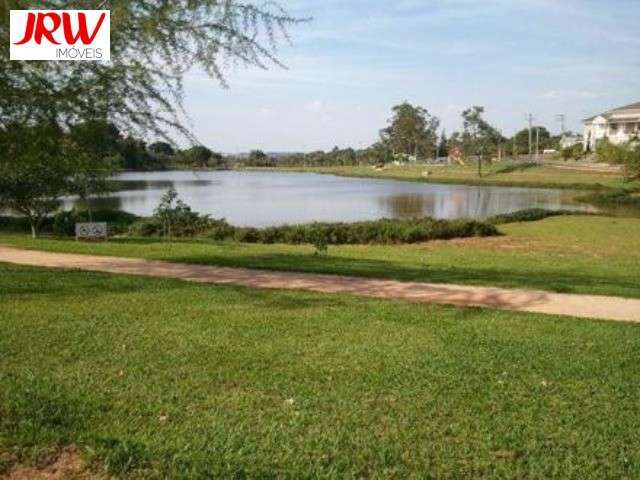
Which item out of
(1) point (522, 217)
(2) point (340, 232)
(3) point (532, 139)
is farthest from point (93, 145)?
(3) point (532, 139)

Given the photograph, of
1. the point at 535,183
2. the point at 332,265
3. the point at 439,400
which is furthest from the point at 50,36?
the point at 535,183

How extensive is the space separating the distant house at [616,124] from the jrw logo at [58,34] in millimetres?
Answer: 83787

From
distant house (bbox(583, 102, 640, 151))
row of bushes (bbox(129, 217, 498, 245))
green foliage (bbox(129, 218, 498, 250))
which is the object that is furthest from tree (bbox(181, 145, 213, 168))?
distant house (bbox(583, 102, 640, 151))

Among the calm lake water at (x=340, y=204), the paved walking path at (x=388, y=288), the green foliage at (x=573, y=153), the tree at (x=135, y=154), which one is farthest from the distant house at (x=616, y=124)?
the tree at (x=135, y=154)

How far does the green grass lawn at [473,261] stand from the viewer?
38.7ft

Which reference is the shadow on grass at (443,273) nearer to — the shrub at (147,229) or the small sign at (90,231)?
the small sign at (90,231)

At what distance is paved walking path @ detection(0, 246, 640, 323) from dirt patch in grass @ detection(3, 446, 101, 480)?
6287mm

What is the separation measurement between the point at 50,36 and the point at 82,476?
3.95 meters

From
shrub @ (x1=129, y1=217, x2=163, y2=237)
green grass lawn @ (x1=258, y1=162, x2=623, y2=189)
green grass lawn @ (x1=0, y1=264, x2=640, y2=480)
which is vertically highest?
green grass lawn @ (x1=258, y1=162, x2=623, y2=189)

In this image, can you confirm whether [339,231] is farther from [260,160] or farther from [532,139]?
[260,160]

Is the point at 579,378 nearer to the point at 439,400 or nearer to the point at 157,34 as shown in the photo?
the point at 439,400

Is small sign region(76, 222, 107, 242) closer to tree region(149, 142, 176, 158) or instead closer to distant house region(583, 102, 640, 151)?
tree region(149, 142, 176, 158)

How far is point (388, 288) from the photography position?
10.4 m

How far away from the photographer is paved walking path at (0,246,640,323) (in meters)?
9.27
